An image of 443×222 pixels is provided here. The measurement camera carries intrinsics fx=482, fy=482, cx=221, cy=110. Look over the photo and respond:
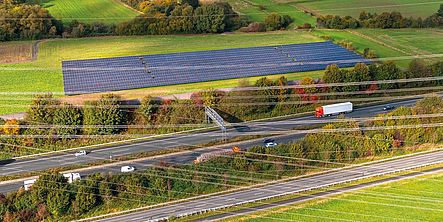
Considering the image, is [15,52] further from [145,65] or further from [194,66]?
[194,66]

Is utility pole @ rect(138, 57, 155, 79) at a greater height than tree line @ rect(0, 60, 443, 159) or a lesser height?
greater

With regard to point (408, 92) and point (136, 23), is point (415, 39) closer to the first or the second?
point (408, 92)

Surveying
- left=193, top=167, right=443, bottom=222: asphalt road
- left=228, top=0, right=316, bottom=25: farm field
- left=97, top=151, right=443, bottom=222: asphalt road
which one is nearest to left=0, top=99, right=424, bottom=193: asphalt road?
left=97, top=151, right=443, bottom=222: asphalt road

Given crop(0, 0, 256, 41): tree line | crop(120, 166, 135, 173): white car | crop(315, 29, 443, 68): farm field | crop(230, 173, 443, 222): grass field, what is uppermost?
crop(0, 0, 256, 41): tree line

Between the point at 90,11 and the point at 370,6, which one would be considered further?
the point at 370,6

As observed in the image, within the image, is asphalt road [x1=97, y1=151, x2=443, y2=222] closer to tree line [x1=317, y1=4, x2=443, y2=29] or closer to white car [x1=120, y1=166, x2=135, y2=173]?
white car [x1=120, y1=166, x2=135, y2=173]

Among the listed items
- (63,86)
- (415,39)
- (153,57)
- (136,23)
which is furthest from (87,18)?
(415,39)

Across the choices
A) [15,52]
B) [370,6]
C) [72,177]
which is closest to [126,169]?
[72,177]

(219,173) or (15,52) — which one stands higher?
(15,52)
